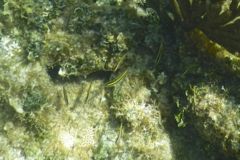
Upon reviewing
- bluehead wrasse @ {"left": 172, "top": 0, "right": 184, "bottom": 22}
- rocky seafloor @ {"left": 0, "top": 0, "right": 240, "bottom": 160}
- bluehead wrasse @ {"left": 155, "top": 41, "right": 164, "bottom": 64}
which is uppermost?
bluehead wrasse @ {"left": 172, "top": 0, "right": 184, "bottom": 22}

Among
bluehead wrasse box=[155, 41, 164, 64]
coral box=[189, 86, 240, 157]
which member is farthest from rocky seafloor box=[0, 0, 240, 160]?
coral box=[189, 86, 240, 157]

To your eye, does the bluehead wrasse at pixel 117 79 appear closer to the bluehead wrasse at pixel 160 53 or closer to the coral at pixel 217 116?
the bluehead wrasse at pixel 160 53

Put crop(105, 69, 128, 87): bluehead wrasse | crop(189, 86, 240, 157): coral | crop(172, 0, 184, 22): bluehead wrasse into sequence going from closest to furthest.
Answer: crop(189, 86, 240, 157): coral < crop(172, 0, 184, 22): bluehead wrasse < crop(105, 69, 128, 87): bluehead wrasse

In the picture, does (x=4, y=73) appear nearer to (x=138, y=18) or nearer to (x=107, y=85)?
(x=107, y=85)

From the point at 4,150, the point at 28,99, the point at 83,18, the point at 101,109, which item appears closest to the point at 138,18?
the point at 83,18

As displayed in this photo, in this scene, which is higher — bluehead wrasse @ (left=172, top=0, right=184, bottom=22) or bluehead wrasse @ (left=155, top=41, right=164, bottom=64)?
bluehead wrasse @ (left=172, top=0, right=184, bottom=22)

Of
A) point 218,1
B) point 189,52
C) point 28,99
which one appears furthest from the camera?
point 28,99

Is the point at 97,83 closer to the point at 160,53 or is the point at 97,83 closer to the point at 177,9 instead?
the point at 160,53

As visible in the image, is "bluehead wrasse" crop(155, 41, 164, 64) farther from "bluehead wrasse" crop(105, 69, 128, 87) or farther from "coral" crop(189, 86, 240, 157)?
"coral" crop(189, 86, 240, 157)

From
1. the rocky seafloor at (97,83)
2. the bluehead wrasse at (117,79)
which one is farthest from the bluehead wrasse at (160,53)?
the bluehead wrasse at (117,79)
